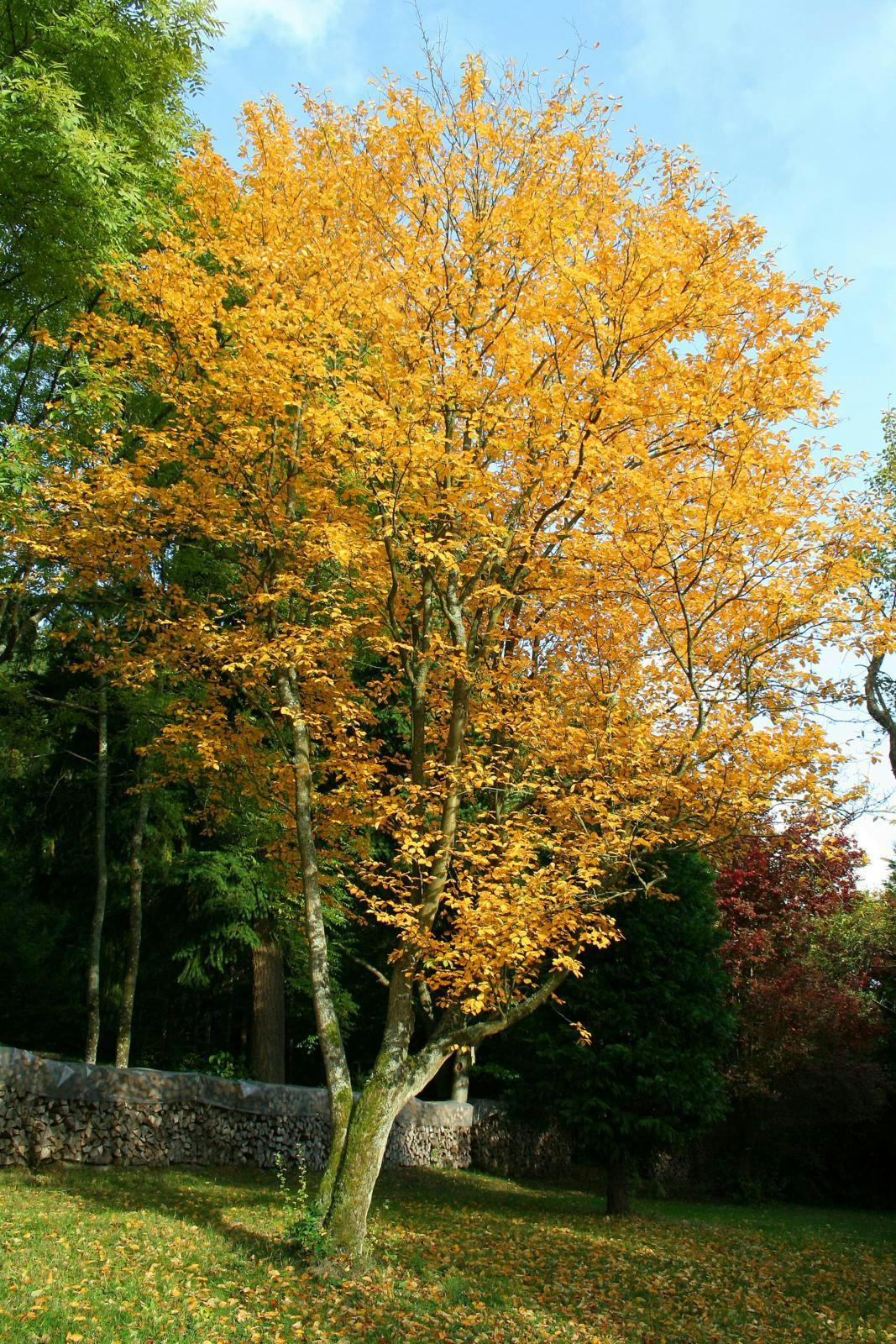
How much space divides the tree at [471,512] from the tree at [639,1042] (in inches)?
155

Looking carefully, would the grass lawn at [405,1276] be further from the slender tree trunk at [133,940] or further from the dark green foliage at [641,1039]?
the slender tree trunk at [133,940]

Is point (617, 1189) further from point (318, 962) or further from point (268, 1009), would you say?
point (318, 962)

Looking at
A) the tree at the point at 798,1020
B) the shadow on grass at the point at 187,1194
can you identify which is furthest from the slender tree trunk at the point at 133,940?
the tree at the point at 798,1020

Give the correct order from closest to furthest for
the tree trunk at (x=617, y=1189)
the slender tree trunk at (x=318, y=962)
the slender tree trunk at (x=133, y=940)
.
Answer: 1. the slender tree trunk at (x=318, y=962)
2. the tree trunk at (x=617, y=1189)
3. the slender tree trunk at (x=133, y=940)

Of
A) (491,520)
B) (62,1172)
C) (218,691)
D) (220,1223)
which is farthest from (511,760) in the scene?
(62,1172)

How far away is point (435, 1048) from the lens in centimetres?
748

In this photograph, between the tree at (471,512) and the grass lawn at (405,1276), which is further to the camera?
the tree at (471,512)

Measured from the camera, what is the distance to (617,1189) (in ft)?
38.6

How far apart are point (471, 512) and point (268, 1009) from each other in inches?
387

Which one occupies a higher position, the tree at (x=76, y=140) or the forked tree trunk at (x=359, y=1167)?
the tree at (x=76, y=140)

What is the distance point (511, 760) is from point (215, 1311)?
5.07m

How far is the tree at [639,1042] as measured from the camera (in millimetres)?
11305

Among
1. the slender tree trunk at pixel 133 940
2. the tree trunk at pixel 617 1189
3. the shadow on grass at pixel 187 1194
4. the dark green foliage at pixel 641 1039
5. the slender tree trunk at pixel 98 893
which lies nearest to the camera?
the shadow on grass at pixel 187 1194

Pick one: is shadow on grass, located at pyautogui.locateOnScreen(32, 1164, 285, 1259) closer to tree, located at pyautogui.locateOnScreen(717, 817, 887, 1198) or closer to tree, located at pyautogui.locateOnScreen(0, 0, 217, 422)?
tree, located at pyautogui.locateOnScreen(0, 0, 217, 422)
